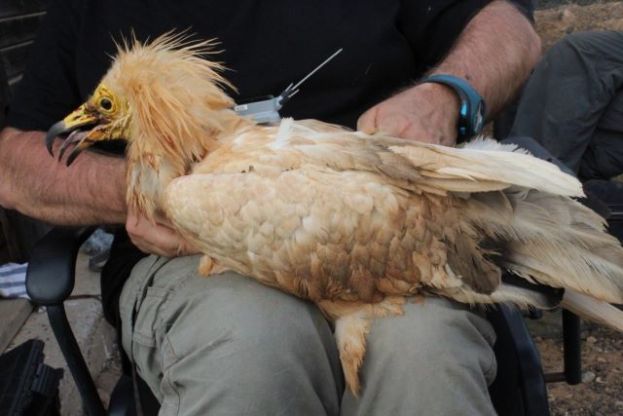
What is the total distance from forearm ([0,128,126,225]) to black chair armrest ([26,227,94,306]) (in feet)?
0.41

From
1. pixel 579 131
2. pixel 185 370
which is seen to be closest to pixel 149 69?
pixel 185 370

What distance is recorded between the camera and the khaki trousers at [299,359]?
1320 mm

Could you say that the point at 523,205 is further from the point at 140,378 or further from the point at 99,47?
the point at 99,47


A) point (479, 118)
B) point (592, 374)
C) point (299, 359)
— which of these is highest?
point (479, 118)

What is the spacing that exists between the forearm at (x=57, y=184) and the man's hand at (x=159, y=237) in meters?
0.14

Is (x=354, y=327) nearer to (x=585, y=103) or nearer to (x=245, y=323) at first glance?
(x=245, y=323)

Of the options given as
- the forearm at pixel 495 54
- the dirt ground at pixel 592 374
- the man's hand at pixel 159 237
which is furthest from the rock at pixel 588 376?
the man's hand at pixel 159 237

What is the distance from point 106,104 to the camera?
5.23 feet

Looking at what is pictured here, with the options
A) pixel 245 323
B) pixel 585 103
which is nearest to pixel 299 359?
pixel 245 323

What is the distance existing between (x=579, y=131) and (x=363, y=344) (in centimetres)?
222

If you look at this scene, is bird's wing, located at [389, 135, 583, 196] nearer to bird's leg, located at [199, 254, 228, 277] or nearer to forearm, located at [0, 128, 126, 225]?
bird's leg, located at [199, 254, 228, 277]

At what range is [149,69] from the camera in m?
1.58

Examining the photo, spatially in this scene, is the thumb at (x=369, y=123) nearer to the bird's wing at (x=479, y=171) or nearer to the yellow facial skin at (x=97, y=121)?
the bird's wing at (x=479, y=171)

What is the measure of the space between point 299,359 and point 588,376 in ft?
7.05
